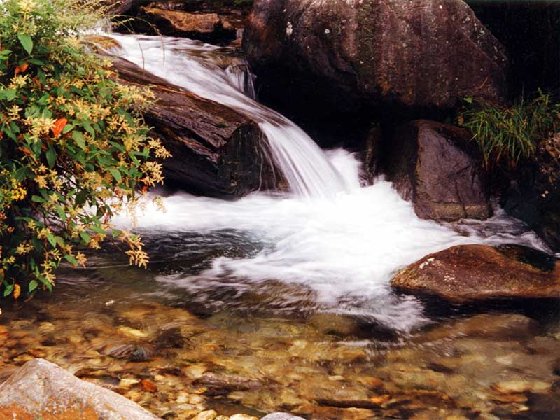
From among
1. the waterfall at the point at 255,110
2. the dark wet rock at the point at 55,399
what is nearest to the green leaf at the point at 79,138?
the dark wet rock at the point at 55,399

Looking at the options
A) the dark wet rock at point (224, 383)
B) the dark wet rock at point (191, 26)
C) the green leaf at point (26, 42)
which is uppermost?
the dark wet rock at point (191, 26)

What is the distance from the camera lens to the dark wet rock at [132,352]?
145 inches

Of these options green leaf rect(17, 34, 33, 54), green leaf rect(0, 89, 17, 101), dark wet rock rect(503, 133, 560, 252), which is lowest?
dark wet rock rect(503, 133, 560, 252)

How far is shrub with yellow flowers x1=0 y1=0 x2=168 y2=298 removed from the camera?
369 centimetres

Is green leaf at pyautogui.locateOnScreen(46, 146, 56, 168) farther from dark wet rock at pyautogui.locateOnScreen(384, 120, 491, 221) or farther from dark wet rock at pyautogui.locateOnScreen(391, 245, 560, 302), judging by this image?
dark wet rock at pyautogui.locateOnScreen(384, 120, 491, 221)

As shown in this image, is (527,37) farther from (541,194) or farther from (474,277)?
(474,277)

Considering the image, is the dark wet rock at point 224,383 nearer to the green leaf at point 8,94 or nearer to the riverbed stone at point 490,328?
the riverbed stone at point 490,328

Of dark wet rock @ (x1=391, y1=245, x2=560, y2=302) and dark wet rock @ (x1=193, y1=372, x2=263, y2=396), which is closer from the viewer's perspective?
dark wet rock @ (x1=193, y1=372, x2=263, y2=396)

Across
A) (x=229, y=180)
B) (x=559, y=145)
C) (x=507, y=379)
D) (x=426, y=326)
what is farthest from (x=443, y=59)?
(x=507, y=379)

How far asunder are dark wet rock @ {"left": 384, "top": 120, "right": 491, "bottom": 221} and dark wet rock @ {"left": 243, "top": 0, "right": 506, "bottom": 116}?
529 millimetres

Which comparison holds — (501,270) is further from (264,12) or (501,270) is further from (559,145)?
(264,12)

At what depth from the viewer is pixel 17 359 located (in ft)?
11.8

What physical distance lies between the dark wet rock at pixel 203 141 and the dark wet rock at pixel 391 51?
1448 mm

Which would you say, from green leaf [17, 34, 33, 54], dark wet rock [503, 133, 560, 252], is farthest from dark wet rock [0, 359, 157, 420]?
dark wet rock [503, 133, 560, 252]
